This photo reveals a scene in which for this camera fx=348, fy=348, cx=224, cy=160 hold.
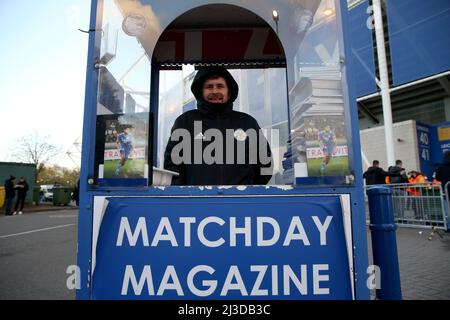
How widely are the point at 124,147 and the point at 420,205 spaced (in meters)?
8.01

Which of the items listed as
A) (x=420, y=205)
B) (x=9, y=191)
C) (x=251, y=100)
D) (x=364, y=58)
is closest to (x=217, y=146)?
(x=251, y=100)

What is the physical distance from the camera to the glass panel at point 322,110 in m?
1.59

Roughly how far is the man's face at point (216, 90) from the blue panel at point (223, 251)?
1.26 m

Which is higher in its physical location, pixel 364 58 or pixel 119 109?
pixel 364 58

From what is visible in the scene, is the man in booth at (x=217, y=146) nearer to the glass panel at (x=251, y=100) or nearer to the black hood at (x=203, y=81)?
the black hood at (x=203, y=81)

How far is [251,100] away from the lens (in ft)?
10.6

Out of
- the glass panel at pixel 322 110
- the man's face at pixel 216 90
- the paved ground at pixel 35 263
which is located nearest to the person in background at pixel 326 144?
the glass panel at pixel 322 110

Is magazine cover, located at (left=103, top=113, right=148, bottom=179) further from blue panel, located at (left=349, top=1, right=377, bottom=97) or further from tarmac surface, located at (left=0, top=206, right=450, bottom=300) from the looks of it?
blue panel, located at (left=349, top=1, right=377, bottom=97)

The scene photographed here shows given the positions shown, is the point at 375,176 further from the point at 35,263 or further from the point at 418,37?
the point at 418,37

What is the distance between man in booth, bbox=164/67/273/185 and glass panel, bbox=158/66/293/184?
0.44 m

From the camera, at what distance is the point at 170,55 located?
11.0ft

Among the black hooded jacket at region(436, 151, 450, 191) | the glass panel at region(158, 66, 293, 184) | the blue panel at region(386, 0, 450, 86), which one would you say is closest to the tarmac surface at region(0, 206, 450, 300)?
the black hooded jacket at region(436, 151, 450, 191)

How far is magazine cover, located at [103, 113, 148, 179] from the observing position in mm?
1604
